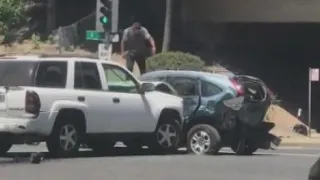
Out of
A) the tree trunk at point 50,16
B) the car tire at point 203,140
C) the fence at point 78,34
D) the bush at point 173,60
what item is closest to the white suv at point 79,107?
the car tire at point 203,140

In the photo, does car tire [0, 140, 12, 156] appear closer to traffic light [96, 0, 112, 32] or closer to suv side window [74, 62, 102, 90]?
suv side window [74, 62, 102, 90]

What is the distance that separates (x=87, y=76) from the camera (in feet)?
53.3

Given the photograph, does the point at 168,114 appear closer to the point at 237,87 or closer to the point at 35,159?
the point at 237,87

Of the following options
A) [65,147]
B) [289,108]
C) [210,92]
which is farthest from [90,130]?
[289,108]

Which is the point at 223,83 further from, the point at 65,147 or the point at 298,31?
the point at 298,31

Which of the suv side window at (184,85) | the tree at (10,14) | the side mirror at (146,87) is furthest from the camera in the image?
the tree at (10,14)

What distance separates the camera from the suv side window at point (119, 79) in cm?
1675

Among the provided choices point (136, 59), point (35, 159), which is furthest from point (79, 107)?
point (136, 59)

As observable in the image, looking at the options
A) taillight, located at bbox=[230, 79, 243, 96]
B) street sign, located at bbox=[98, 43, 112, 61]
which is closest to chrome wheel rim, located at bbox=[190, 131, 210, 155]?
taillight, located at bbox=[230, 79, 243, 96]

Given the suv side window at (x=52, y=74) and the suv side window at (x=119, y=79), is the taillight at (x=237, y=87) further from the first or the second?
the suv side window at (x=52, y=74)

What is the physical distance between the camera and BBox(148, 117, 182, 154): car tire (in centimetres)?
1742

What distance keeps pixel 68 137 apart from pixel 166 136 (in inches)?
99.2

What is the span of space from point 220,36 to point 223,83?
916 inches

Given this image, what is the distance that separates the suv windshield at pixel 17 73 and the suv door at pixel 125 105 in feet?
5.42
